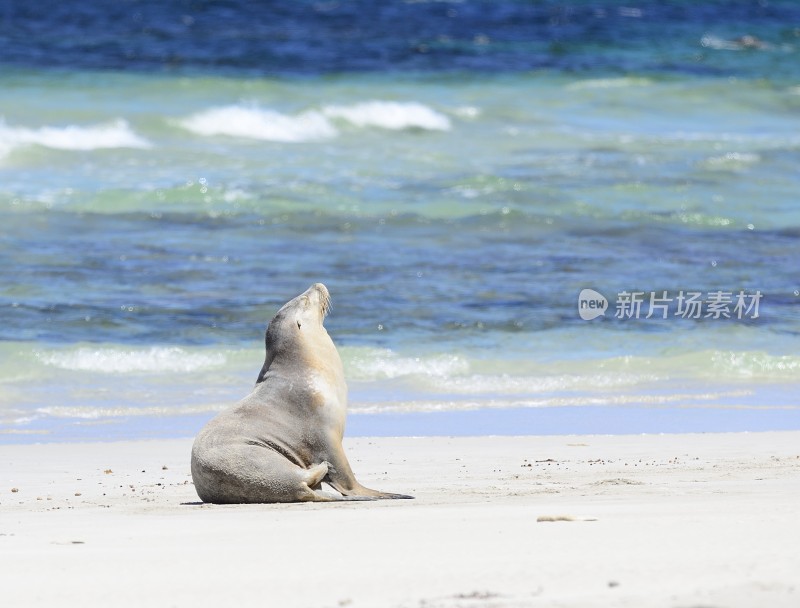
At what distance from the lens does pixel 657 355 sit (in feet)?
34.8

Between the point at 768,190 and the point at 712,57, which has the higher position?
the point at 712,57

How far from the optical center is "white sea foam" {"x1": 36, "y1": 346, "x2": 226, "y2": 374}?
33.9 feet

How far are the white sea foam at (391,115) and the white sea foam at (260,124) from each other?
488 millimetres

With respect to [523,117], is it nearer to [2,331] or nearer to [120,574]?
[2,331]

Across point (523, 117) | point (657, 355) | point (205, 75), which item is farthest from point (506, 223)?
point (205, 75)

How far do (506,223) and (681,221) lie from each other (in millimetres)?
2046

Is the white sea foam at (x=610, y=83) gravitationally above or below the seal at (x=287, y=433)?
above

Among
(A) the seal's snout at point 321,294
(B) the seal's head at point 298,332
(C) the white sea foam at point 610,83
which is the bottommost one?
(B) the seal's head at point 298,332

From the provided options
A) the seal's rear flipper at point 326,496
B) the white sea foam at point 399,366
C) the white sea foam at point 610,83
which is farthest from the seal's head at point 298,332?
the white sea foam at point 610,83

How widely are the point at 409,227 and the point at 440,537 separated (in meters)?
11.5

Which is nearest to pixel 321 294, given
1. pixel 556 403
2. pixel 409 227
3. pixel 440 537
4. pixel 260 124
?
pixel 440 537

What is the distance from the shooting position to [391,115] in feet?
79.3

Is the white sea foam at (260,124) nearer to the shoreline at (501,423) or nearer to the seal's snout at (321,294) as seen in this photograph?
the shoreline at (501,423)

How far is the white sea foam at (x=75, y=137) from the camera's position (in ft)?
69.2
